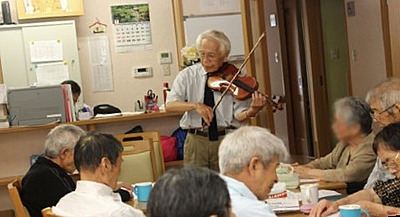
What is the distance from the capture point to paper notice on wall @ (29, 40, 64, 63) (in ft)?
20.1

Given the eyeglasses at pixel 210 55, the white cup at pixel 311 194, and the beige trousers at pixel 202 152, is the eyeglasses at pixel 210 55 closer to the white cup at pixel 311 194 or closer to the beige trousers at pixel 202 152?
the beige trousers at pixel 202 152

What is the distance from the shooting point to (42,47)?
613 centimetres

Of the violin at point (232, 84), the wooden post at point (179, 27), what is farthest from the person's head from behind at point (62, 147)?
the wooden post at point (179, 27)

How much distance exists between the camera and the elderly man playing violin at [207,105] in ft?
12.9

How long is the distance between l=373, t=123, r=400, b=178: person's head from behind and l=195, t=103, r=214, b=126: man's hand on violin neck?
144 centimetres

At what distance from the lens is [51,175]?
2.99 m

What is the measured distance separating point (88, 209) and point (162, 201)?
1.07 m

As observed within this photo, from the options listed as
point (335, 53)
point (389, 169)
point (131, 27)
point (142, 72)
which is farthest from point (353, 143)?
point (335, 53)

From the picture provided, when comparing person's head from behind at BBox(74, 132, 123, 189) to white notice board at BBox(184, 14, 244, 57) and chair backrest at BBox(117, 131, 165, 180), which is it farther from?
white notice board at BBox(184, 14, 244, 57)

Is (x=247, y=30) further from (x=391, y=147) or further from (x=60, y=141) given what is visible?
(x=391, y=147)

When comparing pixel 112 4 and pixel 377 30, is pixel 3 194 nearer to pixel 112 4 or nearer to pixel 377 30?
pixel 112 4

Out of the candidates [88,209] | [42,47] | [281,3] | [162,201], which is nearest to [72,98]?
[42,47]

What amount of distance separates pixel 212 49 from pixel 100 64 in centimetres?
248

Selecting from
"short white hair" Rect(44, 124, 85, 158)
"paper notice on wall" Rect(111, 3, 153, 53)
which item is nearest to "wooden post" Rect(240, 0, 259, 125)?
"paper notice on wall" Rect(111, 3, 153, 53)
